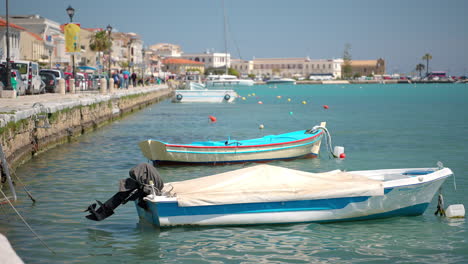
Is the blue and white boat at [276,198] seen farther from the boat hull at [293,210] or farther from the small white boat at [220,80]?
the small white boat at [220,80]

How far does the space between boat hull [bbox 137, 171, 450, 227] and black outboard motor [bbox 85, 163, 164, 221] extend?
0.90 feet

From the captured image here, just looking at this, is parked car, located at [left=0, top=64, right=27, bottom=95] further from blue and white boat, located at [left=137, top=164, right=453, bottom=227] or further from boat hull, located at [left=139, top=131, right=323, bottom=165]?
blue and white boat, located at [left=137, top=164, right=453, bottom=227]

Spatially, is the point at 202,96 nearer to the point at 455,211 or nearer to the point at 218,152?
the point at 218,152

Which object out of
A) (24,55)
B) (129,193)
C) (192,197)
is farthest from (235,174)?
(24,55)

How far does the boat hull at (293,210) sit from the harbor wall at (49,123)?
7700mm

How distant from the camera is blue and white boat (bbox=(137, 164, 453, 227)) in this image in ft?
41.1

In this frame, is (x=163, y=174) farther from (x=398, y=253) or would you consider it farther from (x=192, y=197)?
(x=398, y=253)

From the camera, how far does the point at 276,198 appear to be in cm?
1262

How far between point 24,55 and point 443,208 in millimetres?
75917

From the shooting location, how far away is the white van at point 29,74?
39003 mm

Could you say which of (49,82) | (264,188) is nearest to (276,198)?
(264,188)

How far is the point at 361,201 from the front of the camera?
42.9 feet

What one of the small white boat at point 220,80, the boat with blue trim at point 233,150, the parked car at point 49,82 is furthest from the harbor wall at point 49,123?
the small white boat at point 220,80

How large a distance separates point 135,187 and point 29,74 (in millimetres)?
30156
